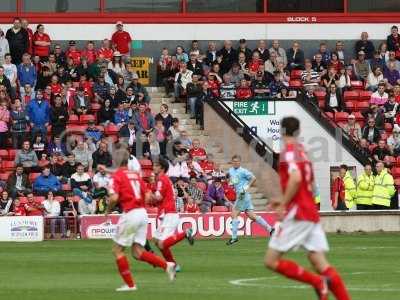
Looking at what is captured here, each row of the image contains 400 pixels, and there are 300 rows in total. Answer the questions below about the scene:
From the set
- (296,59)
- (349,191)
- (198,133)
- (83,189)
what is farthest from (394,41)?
(83,189)

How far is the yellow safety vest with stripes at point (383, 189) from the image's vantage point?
111ft

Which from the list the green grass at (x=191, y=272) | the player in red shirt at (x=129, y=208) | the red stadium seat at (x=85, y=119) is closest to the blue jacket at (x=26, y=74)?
the red stadium seat at (x=85, y=119)

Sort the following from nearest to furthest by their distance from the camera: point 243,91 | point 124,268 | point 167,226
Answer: point 124,268, point 167,226, point 243,91

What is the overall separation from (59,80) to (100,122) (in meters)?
1.62

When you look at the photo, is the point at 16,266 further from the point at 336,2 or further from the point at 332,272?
the point at 336,2

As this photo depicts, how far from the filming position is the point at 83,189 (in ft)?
107

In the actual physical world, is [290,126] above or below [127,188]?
above

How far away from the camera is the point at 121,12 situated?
131 feet

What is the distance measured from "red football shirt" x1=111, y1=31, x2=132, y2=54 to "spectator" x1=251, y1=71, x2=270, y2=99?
388 cm

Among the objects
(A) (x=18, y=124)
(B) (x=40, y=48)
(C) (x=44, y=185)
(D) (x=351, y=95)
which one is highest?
(B) (x=40, y=48)

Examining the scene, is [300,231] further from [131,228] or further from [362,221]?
[362,221]

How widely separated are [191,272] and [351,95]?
18.6 m

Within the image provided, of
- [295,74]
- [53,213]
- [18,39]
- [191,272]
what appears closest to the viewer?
[191,272]

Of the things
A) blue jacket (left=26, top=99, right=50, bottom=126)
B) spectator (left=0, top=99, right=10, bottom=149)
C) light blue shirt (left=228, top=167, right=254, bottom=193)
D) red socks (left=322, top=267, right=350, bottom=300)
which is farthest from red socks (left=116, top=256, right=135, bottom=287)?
blue jacket (left=26, top=99, right=50, bottom=126)
